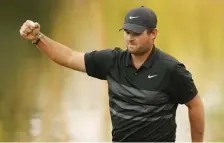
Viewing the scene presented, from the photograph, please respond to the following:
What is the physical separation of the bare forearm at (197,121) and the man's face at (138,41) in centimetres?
35

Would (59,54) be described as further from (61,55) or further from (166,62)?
(166,62)

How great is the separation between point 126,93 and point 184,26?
1.24 metres

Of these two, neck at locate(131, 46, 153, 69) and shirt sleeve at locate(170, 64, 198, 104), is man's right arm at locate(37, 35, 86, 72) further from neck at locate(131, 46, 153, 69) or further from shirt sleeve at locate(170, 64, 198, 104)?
shirt sleeve at locate(170, 64, 198, 104)

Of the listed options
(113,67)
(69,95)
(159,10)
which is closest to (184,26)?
(159,10)

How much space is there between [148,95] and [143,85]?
0.05 meters

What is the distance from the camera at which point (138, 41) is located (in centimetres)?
176

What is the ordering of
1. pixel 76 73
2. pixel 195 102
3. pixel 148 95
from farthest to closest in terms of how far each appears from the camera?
pixel 76 73 < pixel 195 102 < pixel 148 95

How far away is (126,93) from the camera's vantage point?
5.82 ft

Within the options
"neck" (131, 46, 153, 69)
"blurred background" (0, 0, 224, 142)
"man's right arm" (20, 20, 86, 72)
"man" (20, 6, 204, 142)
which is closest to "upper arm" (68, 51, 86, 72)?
"man's right arm" (20, 20, 86, 72)

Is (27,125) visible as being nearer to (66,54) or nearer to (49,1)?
(49,1)

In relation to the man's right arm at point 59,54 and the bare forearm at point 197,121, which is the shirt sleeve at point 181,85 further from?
the man's right arm at point 59,54

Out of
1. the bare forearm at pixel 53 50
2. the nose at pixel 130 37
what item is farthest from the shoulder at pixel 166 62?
Result: the bare forearm at pixel 53 50

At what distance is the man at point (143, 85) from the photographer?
1756 millimetres

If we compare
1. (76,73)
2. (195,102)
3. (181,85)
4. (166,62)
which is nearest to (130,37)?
(166,62)
